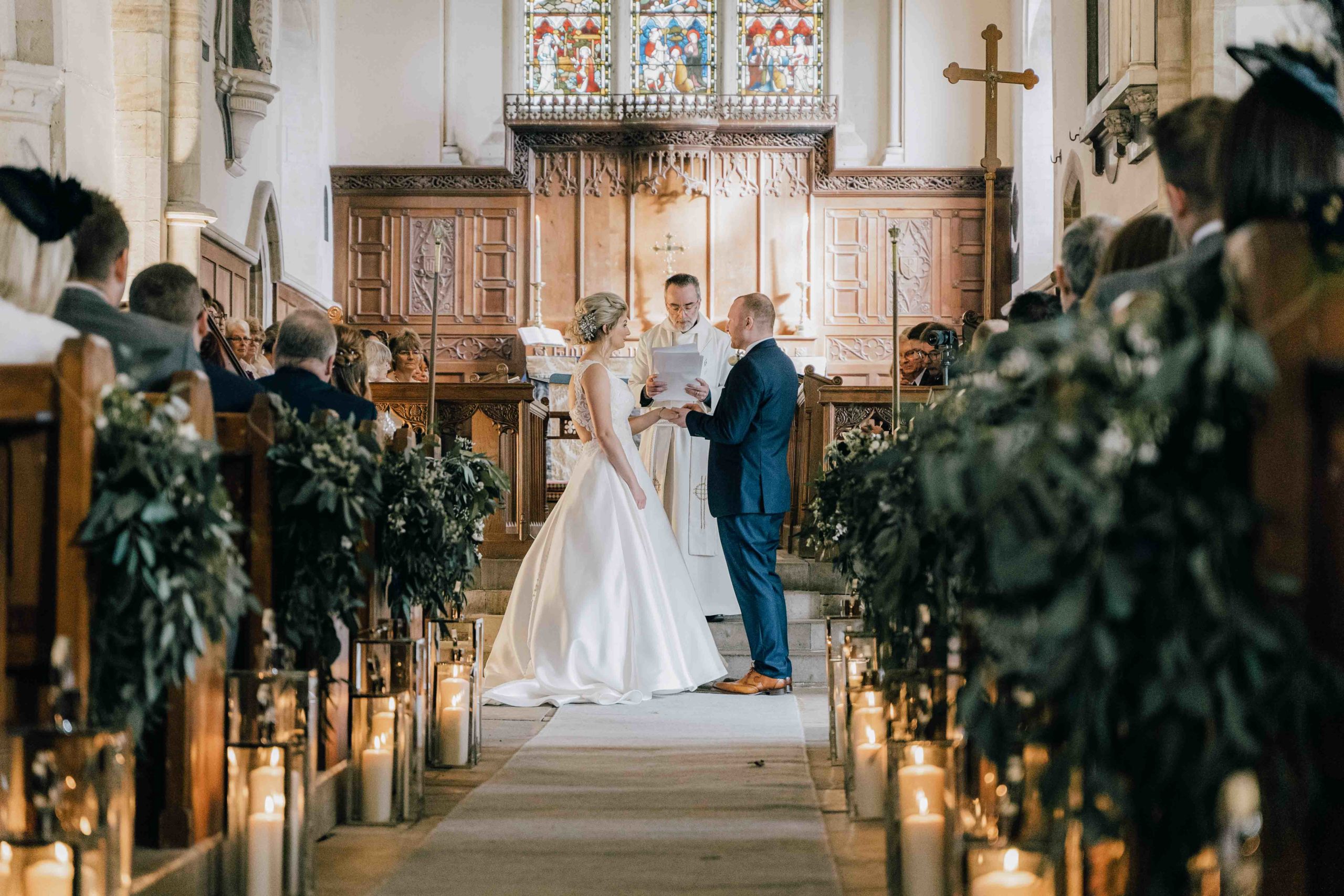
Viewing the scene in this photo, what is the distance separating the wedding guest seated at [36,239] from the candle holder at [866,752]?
6.78 feet

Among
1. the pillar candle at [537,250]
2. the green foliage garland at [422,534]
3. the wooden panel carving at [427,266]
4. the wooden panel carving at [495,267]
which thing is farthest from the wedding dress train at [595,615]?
the wooden panel carving at [427,266]

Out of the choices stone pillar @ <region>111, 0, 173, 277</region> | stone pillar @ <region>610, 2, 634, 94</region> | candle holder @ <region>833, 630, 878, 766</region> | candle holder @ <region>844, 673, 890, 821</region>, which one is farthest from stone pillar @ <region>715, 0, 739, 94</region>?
candle holder @ <region>844, 673, 890, 821</region>

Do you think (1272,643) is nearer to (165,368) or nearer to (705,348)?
(165,368)

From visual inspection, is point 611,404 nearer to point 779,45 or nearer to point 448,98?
point 448,98

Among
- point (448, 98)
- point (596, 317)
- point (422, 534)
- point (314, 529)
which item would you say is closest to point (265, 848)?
point (314, 529)

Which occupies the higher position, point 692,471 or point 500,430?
point 500,430

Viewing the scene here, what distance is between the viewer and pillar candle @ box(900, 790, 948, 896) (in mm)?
2465

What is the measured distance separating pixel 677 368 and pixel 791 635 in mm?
1508

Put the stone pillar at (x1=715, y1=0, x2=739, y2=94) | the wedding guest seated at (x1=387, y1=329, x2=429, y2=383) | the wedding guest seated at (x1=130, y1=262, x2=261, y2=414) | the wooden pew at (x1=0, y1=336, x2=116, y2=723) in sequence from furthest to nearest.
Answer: the stone pillar at (x1=715, y1=0, x2=739, y2=94) → the wedding guest seated at (x1=387, y1=329, x2=429, y2=383) → the wedding guest seated at (x1=130, y1=262, x2=261, y2=414) → the wooden pew at (x1=0, y1=336, x2=116, y2=723)

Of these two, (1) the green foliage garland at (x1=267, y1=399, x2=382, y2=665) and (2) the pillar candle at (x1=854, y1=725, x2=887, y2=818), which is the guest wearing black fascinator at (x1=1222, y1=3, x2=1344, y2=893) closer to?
(2) the pillar candle at (x1=854, y1=725, x2=887, y2=818)

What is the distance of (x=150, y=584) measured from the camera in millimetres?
2279

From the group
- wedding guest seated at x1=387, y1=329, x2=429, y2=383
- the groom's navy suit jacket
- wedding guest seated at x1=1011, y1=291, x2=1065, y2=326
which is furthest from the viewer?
wedding guest seated at x1=387, y1=329, x2=429, y2=383

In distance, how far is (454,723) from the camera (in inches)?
169

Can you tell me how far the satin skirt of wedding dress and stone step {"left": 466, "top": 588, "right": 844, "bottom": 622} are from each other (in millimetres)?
979
